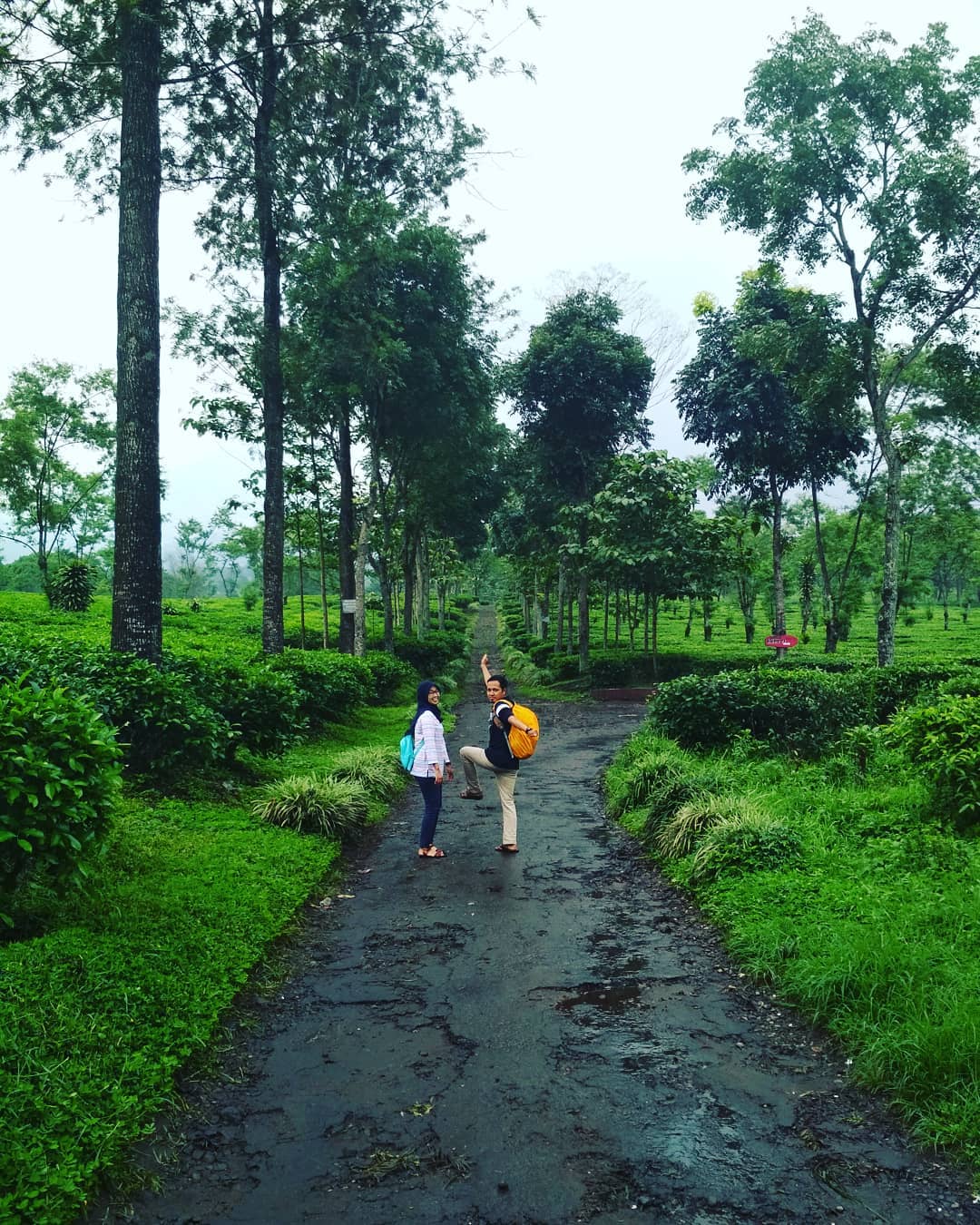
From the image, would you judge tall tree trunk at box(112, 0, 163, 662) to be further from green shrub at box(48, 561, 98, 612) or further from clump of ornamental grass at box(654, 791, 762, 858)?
green shrub at box(48, 561, 98, 612)

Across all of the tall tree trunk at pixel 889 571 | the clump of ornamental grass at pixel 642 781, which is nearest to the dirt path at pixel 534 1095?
the clump of ornamental grass at pixel 642 781

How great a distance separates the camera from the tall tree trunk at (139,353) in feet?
30.6

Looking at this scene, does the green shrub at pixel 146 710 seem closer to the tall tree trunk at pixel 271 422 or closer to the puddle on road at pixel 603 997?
the puddle on road at pixel 603 997

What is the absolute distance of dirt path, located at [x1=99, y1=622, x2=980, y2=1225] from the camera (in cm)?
310

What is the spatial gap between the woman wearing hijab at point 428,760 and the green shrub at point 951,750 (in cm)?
449

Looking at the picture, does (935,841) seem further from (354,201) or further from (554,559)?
(554,559)

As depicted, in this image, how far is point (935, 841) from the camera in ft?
21.4

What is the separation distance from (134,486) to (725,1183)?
8.83 m

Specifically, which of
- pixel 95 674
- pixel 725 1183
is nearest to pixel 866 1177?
pixel 725 1183

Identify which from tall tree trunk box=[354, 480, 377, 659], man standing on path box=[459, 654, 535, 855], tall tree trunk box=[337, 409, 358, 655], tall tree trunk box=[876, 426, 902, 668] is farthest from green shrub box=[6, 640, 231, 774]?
tall tree trunk box=[876, 426, 902, 668]

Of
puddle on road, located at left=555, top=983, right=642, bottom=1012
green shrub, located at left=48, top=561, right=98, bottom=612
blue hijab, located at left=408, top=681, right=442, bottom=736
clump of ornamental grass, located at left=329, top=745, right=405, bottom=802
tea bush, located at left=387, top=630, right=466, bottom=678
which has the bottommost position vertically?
puddle on road, located at left=555, top=983, right=642, bottom=1012

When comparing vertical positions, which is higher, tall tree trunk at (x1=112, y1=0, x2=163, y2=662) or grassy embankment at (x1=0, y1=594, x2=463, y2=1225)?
tall tree trunk at (x1=112, y1=0, x2=163, y2=662)

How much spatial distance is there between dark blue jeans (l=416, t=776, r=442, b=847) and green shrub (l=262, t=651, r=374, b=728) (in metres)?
5.40

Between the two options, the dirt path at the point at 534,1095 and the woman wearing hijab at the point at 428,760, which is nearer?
the dirt path at the point at 534,1095
